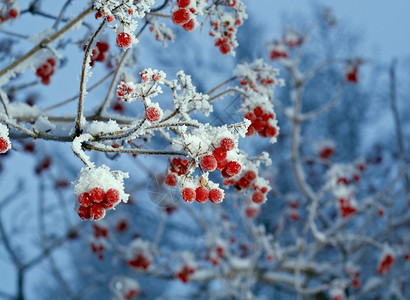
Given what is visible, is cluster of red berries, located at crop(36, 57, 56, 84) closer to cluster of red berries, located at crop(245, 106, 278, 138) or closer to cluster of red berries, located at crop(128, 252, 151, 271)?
cluster of red berries, located at crop(245, 106, 278, 138)

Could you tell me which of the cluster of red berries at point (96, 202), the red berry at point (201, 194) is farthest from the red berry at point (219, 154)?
the cluster of red berries at point (96, 202)

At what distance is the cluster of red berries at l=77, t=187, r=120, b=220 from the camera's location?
1604 millimetres

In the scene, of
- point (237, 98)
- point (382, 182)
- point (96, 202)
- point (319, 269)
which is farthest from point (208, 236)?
point (382, 182)

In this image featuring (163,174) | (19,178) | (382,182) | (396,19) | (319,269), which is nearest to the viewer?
(163,174)

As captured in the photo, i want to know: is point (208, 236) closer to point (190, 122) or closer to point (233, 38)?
point (233, 38)

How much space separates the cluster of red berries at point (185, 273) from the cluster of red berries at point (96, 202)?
3.57 metres

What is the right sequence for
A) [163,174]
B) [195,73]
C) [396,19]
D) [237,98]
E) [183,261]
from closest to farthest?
[163,174]
[237,98]
[183,261]
[195,73]
[396,19]

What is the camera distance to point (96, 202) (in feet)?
5.39

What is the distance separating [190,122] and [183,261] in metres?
3.73

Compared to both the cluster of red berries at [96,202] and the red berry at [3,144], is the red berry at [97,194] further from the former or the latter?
the red berry at [3,144]

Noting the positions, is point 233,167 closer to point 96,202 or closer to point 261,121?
point 96,202

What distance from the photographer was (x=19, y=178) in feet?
24.0

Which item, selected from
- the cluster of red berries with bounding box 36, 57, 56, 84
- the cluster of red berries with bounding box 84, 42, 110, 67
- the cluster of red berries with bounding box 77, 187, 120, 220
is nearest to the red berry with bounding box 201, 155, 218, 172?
the cluster of red berries with bounding box 77, 187, 120, 220

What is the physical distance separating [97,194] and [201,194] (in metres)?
0.40
